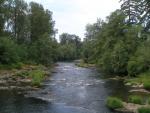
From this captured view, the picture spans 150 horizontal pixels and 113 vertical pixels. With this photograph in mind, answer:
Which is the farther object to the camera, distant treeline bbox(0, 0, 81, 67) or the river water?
distant treeline bbox(0, 0, 81, 67)

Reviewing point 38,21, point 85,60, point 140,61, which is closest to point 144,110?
point 140,61

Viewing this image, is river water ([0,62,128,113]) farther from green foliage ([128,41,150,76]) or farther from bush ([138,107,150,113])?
green foliage ([128,41,150,76])

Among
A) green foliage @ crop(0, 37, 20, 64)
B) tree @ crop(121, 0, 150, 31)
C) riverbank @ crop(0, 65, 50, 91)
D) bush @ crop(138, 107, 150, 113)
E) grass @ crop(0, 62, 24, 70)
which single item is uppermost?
tree @ crop(121, 0, 150, 31)

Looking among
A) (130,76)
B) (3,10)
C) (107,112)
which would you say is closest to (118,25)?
(130,76)

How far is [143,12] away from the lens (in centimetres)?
8694

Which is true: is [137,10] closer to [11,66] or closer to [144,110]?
[11,66]

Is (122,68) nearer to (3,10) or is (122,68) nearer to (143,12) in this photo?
(143,12)

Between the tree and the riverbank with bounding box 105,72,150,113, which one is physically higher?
the tree

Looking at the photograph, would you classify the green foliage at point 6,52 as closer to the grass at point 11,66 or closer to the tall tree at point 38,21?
the grass at point 11,66

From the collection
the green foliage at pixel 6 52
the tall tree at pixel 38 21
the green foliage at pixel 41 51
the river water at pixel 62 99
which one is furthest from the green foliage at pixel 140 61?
the tall tree at pixel 38 21

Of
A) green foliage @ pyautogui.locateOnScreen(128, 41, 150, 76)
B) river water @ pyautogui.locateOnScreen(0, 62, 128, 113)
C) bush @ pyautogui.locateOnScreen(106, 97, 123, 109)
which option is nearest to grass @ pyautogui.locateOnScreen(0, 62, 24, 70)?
river water @ pyautogui.locateOnScreen(0, 62, 128, 113)

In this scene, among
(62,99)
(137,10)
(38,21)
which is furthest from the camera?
(38,21)

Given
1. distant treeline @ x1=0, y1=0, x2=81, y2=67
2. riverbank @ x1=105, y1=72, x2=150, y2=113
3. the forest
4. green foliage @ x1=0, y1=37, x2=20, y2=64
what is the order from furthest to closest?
1. distant treeline @ x1=0, y1=0, x2=81, y2=67
2. green foliage @ x1=0, y1=37, x2=20, y2=64
3. the forest
4. riverbank @ x1=105, y1=72, x2=150, y2=113

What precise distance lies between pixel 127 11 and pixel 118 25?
7788mm
